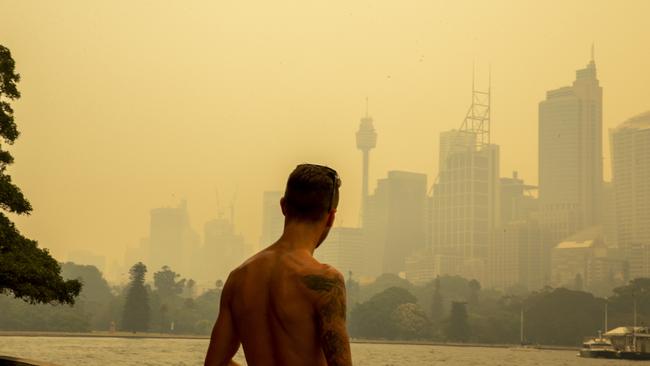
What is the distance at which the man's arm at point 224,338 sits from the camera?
3.72 m

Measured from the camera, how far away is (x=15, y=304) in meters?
168

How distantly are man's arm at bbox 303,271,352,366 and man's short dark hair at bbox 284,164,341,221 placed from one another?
270 mm

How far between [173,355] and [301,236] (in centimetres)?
13408

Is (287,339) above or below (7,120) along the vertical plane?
below

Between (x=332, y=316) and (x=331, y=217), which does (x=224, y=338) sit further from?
(x=331, y=217)

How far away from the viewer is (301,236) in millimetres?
3621

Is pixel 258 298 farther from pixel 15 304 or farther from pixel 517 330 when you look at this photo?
pixel 517 330

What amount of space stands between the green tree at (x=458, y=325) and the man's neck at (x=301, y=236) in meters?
184

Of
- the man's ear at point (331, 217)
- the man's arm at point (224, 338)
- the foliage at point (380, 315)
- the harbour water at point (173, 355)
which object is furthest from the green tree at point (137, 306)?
the man's ear at point (331, 217)

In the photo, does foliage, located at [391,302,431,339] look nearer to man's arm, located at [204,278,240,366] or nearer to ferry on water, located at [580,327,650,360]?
ferry on water, located at [580,327,650,360]

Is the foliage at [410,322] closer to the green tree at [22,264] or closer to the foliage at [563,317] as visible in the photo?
the foliage at [563,317]

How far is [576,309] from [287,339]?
19456cm

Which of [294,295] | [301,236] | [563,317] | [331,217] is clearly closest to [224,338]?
[294,295]

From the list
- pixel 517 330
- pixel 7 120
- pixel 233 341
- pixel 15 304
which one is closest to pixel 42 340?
pixel 15 304
